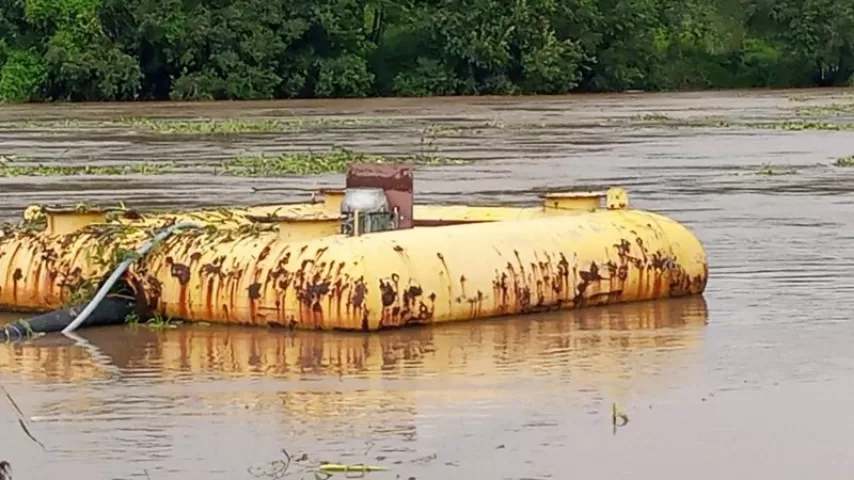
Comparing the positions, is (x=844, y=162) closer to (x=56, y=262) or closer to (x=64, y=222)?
(x=64, y=222)

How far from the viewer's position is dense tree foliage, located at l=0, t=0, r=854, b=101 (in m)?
69.5

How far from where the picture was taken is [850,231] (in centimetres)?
1720

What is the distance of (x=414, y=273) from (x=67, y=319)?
6.99 ft

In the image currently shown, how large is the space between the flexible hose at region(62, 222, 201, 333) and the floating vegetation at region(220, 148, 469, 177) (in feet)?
44.8

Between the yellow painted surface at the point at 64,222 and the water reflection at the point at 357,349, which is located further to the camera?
the yellow painted surface at the point at 64,222

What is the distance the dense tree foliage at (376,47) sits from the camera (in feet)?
228

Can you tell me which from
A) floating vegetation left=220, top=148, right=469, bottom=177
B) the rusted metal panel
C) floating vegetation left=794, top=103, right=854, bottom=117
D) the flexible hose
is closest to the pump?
the rusted metal panel

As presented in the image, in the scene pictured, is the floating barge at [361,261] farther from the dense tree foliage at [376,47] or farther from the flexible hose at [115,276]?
the dense tree foliage at [376,47]

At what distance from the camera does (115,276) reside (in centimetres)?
1226

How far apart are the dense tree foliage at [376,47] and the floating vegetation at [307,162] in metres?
38.4

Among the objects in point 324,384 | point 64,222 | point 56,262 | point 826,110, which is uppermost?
point 64,222

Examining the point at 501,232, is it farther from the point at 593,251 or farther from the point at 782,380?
the point at 782,380

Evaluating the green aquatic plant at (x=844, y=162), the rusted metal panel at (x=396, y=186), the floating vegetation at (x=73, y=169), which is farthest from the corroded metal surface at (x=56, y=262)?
the green aquatic plant at (x=844, y=162)

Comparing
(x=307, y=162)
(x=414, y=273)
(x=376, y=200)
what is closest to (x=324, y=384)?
(x=414, y=273)
